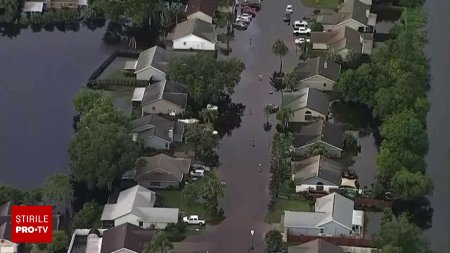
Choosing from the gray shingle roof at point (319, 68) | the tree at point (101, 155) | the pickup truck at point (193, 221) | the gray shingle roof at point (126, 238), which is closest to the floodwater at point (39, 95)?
the tree at point (101, 155)

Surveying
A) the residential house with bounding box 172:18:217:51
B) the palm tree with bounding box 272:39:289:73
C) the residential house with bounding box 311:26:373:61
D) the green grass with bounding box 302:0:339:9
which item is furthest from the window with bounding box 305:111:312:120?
the green grass with bounding box 302:0:339:9

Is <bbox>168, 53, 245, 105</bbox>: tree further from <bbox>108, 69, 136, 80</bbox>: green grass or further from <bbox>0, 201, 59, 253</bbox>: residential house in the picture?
<bbox>0, 201, 59, 253</bbox>: residential house

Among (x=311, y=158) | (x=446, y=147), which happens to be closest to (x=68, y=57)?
(x=311, y=158)

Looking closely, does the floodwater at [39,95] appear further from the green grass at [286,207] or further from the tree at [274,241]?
the tree at [274,241]

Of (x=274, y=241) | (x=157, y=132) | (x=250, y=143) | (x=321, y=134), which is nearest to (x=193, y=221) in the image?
(x=274, y=241)

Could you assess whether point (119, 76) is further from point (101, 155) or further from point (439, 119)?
point (439, 119)

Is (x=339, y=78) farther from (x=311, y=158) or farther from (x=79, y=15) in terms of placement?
(x=79, y=15)
